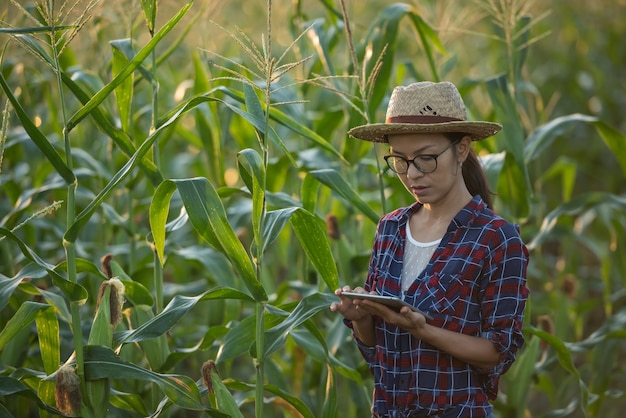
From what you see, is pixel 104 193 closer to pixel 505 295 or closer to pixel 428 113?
pixel 428 113

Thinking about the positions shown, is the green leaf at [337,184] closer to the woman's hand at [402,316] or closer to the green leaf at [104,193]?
the green leaf at [104,193]

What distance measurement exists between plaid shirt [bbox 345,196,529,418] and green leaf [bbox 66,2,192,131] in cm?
93

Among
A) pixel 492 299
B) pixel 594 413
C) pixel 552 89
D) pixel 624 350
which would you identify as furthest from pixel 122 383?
pixel 552 89

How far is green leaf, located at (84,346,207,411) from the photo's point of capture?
2227mm

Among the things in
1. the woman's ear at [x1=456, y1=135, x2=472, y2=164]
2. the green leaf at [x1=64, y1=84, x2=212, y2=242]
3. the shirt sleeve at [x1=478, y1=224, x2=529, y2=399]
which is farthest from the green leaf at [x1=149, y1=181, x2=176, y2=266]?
the shirt sleeve at [x1=478, y1=224, x2=529, y2=399]

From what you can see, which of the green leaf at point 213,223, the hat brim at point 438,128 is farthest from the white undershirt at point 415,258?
the green leaf at point 213,223

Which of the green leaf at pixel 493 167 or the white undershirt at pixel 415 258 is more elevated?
the green leaf at pixel 493 167

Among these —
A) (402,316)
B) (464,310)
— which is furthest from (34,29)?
(464,310)

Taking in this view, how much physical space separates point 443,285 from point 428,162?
291 mm

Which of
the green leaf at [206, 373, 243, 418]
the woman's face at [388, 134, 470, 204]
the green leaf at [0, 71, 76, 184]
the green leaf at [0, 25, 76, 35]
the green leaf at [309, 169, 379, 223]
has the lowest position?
the green leaf at [206, 373, 243, 418]

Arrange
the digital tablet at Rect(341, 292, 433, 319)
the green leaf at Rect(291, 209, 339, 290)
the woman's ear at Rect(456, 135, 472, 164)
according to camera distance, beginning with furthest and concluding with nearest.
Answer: the green leaf at Rect(291, 209, 339, 290) < the woman's ear at Rect(456, 135, 472, 164) < the digital tablet at Rect(341, 292, 433, 319)

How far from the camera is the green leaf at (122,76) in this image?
223 cm

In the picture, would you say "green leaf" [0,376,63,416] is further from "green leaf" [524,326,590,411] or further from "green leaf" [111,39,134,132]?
"green leaf" [524,326,590,411]

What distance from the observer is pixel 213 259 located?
10.4ft
